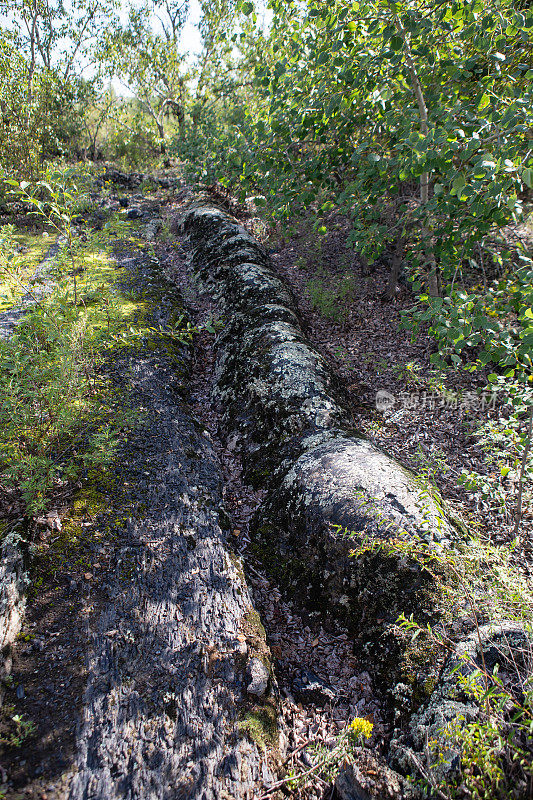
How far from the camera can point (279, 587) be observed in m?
3.18

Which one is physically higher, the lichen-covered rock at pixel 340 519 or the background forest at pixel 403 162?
the background forest at pixel 403 162

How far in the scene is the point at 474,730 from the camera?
1659mm

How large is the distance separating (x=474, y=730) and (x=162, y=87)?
76.4 feet

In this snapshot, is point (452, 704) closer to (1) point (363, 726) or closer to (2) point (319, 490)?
(1) point (363, 726)

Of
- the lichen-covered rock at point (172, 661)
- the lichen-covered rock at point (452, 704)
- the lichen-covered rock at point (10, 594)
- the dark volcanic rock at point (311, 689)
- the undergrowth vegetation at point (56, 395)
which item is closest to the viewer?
the lichen-covered rock at point (452, 704)

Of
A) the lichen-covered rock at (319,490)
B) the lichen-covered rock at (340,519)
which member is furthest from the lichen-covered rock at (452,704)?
the lichen-covered rock at (319,490)

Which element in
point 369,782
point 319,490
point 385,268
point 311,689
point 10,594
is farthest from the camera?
point 385,268

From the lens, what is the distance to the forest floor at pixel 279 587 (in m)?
2.10

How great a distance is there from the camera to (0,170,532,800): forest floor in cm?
210

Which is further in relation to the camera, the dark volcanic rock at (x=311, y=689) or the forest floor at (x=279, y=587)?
the dark volcanic rock at (x=311, y=689)

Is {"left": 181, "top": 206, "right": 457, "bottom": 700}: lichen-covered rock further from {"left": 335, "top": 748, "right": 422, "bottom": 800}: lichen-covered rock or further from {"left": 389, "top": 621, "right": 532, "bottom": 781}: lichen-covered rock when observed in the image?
{"left": 335, "top": 748, "right": 422, "bottom": 800}: lichen-covered rock

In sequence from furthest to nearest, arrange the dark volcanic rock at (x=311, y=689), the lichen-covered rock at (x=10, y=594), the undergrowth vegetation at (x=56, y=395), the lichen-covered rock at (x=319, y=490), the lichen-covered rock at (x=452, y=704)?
1. the undergrowth vegetation at (x=56, y=395)
2. the lichen-covered rock at (x=319, y=490)
3. the dark volcanic rock at (x=311, y=689)
4. the lichen-covered rock at (x=10, y=594)
5. the lichen-covered rock at (x=452, y=704)

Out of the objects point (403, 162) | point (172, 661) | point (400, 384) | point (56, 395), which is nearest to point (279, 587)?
point (172, 661)

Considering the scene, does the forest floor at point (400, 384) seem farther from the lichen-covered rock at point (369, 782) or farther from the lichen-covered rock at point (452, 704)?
the lichen-covered rock at point (369, 782)
